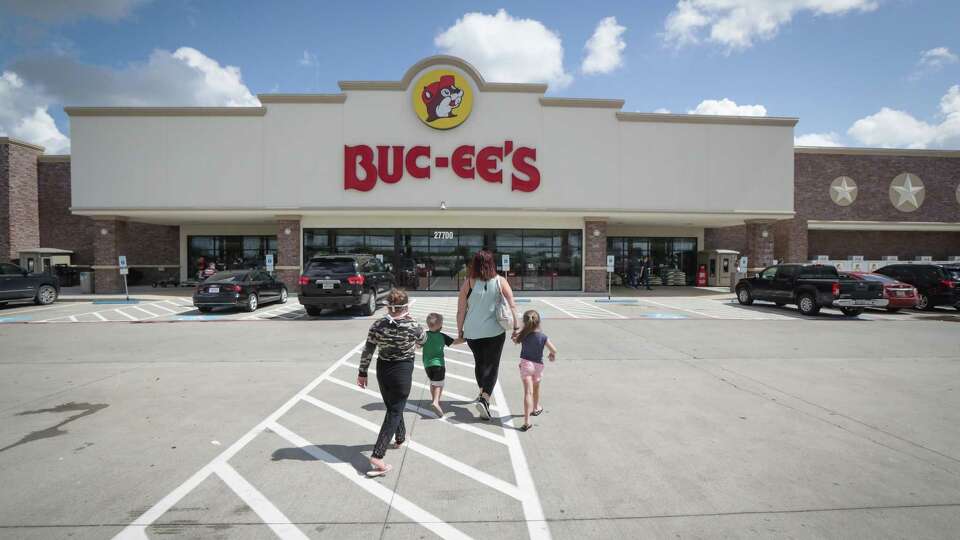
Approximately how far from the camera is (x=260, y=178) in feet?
68.4

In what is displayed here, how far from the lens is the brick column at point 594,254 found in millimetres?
22375

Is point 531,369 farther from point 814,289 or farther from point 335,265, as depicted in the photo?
point 814,289

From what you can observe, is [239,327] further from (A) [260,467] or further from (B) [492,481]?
(B) [492,481]

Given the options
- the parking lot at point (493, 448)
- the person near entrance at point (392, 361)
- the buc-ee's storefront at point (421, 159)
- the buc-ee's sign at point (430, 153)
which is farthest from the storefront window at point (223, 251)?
the person near entrance at point (392, 361)

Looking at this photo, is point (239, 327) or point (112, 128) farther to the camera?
point (112, 128)

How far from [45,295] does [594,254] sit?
74.0 feet

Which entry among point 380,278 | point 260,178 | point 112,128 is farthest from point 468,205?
point 112,128

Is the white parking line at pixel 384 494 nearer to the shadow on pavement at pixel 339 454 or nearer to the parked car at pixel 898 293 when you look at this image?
the shadow on pavement at pixel 339 454

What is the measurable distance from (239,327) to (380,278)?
4932mm

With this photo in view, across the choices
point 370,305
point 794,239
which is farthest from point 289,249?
point 794,239

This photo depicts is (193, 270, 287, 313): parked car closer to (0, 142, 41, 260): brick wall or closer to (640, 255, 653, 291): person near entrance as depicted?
(0, 142, 41, 260): brick wall

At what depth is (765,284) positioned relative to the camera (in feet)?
53.6

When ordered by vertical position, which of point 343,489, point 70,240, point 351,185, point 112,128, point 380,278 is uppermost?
point 112,128

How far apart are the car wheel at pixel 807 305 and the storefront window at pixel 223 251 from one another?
82.7 ft
